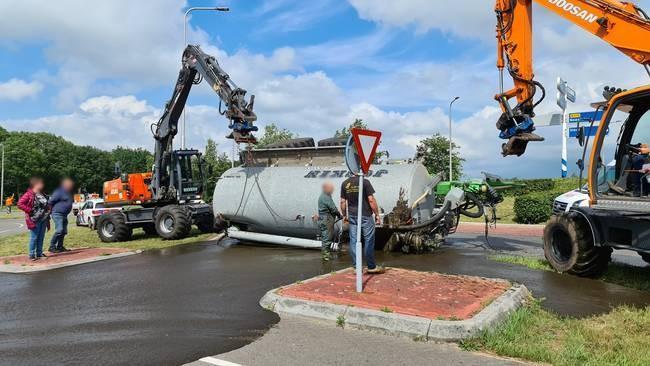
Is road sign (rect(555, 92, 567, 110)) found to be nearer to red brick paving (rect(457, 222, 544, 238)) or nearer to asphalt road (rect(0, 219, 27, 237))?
red brick paving (rect(457, 222, 544, 238))

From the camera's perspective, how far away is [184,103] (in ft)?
59.8

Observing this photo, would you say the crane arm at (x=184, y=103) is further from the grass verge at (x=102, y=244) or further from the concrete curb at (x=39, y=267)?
the concrete curb at (x=39, y=267)

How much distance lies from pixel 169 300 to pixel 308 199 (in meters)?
6.29

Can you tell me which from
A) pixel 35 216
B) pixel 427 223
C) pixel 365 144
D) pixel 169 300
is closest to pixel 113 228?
pixel 35 216

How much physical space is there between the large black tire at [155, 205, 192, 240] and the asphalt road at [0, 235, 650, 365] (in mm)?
3458

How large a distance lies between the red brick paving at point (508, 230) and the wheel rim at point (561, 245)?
24.6 ft

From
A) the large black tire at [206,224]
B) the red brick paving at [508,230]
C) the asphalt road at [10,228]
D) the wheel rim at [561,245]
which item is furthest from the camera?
the asphalt road at [10,228]

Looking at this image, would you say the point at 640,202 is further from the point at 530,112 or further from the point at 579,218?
the point at 530,112

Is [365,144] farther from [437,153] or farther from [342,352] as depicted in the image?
[437,153]

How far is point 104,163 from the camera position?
91.6 m

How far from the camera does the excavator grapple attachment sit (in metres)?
11.2

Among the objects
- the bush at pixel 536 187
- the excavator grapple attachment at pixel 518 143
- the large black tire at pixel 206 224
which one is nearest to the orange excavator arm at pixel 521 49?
the excavator grapple attachment at pixel 518 143

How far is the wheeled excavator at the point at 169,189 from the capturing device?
16.7m

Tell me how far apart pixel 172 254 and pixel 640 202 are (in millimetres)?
10675
